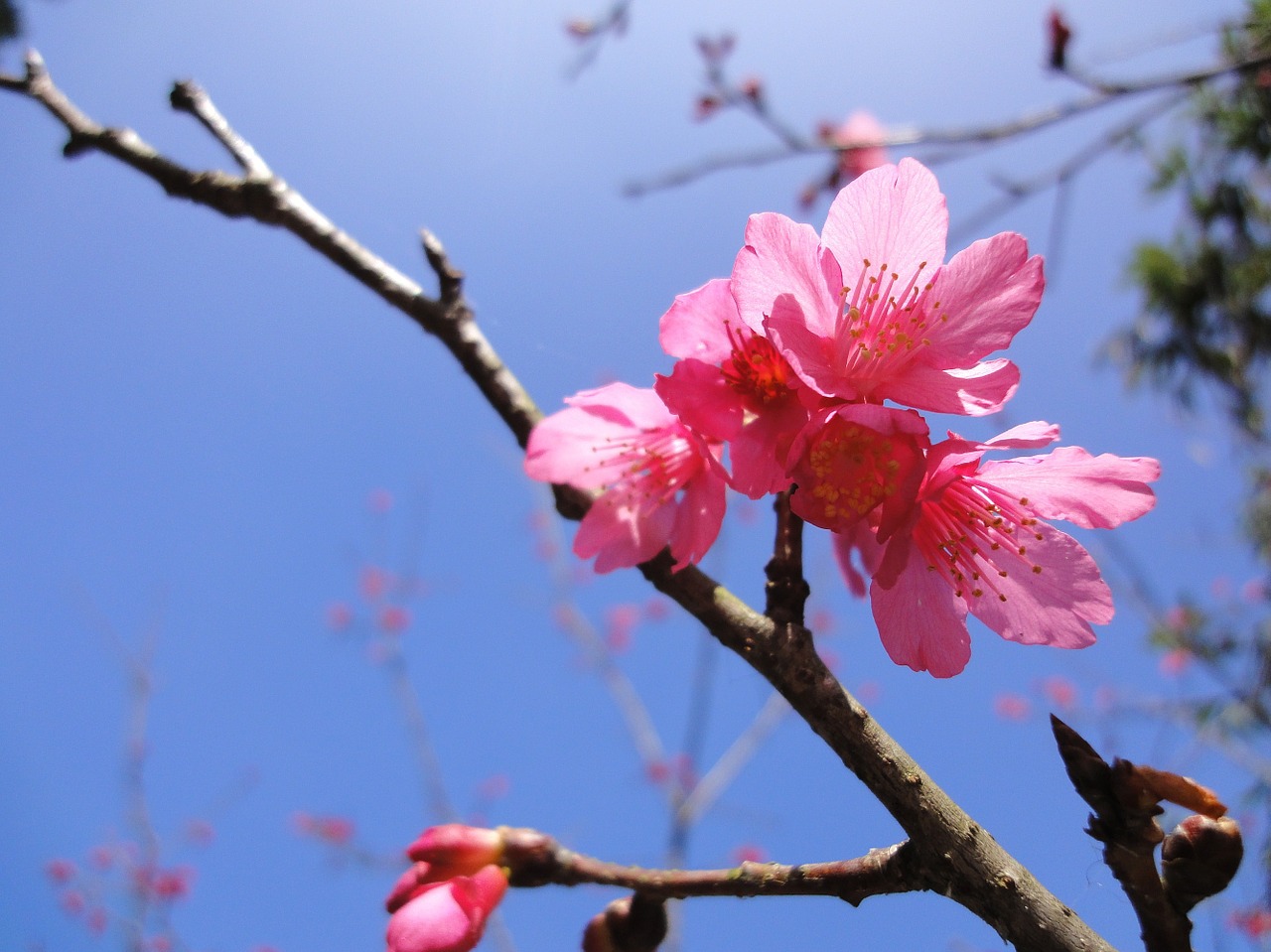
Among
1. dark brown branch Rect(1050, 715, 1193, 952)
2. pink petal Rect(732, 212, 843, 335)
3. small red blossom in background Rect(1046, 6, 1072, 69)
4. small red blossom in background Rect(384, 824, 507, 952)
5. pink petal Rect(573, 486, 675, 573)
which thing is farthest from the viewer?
small red blossom in background Rect(1046, 6, 1072, 69)

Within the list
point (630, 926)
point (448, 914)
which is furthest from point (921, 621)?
point (448, 914)

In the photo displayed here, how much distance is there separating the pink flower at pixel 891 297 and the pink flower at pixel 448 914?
0.72 m

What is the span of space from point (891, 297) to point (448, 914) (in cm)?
88

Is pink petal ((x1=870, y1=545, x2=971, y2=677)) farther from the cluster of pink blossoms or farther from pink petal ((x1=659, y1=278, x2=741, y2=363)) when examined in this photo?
pink petal ((x1=659, y1=278, x2=741, y2=363))

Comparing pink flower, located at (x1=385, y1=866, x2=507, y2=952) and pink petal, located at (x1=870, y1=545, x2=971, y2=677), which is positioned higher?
pink petal, located at (x1=870, y1=545, x2=971, y2=677)

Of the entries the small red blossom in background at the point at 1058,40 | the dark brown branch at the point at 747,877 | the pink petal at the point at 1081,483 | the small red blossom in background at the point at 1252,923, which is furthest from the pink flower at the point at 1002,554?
the small red blossom in background at the point at 1252,923

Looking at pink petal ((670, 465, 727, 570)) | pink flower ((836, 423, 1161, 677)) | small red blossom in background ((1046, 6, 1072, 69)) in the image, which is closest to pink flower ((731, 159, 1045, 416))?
pink flower ((836, 423, 1161, 677))

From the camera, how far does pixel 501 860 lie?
0.99 metres

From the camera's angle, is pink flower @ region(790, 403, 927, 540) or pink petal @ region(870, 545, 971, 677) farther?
pink petal @ region(870, 545, 971, 677)

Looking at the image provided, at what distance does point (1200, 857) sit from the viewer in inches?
27.8

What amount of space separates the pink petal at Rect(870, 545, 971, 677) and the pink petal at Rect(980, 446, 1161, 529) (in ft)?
0.49

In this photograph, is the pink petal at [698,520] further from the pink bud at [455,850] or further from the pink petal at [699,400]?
the pink bud at [455,850]

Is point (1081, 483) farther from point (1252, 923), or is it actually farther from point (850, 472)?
point (1252, 923)

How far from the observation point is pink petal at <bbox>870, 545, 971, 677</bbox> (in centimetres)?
85
